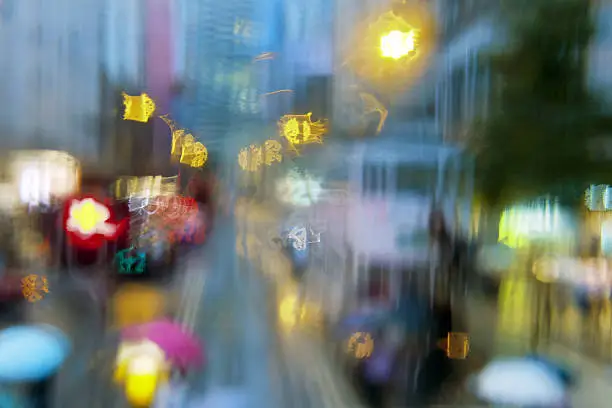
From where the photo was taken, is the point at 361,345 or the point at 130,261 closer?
the point at 361,345

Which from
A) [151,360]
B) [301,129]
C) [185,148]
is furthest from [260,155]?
[151,360]

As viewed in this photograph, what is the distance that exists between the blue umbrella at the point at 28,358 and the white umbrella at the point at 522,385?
150cm

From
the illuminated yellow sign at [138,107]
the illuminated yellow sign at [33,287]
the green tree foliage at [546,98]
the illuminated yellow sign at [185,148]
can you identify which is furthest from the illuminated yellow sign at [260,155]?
the illuminated yellow sign at [33,287]

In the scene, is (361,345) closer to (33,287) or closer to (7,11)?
(33,287)

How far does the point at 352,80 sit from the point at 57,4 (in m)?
1.48

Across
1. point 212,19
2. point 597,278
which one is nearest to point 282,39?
point 212,19

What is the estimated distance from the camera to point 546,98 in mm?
2391

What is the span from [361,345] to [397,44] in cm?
150

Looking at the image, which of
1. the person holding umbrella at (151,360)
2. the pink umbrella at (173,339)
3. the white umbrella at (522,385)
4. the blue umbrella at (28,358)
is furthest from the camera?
the pink umbrella at (173,339)

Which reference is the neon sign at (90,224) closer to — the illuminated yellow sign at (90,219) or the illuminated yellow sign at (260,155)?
the illuminated yellow sign at (90,219)

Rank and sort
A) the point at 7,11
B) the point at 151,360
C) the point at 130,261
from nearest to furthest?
the point at 151,360
the point at 7,11
the point at 130,261

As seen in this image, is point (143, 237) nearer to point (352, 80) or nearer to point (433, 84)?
point (352, 80)

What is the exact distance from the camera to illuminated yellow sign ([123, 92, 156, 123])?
8.60ft

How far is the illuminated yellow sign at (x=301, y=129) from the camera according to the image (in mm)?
2783
